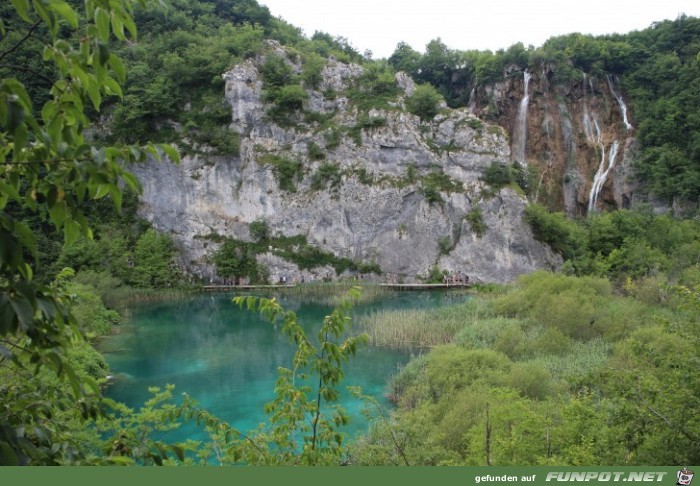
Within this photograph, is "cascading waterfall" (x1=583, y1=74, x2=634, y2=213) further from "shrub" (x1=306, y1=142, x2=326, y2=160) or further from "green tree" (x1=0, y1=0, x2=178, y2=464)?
"green tree" (x1=0, y1=0, x2=178, y2=464)

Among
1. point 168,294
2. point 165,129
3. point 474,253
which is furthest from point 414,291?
point 165,129

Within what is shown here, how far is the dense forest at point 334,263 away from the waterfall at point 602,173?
2212mm

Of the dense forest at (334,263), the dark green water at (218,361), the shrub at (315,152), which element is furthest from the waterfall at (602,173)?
the dark green water at (218,361)

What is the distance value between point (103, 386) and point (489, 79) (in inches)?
1916

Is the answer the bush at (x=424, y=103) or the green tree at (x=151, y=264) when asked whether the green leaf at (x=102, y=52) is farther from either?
the bush at (x=424, y=103)

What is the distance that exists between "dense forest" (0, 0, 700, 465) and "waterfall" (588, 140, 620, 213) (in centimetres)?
221

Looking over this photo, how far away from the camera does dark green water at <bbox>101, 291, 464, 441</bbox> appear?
15773 mm

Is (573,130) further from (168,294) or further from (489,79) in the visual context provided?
(168,294)

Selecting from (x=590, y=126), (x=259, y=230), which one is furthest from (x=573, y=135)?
(x=259, y=230)

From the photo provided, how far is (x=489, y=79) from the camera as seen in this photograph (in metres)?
53.9

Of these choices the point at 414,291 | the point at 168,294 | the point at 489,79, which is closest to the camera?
the point at 168,294

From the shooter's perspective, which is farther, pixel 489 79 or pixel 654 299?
pixel 489 79

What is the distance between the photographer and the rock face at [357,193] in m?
40.5

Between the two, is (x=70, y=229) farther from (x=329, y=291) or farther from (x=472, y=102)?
(x=472, y=102)
